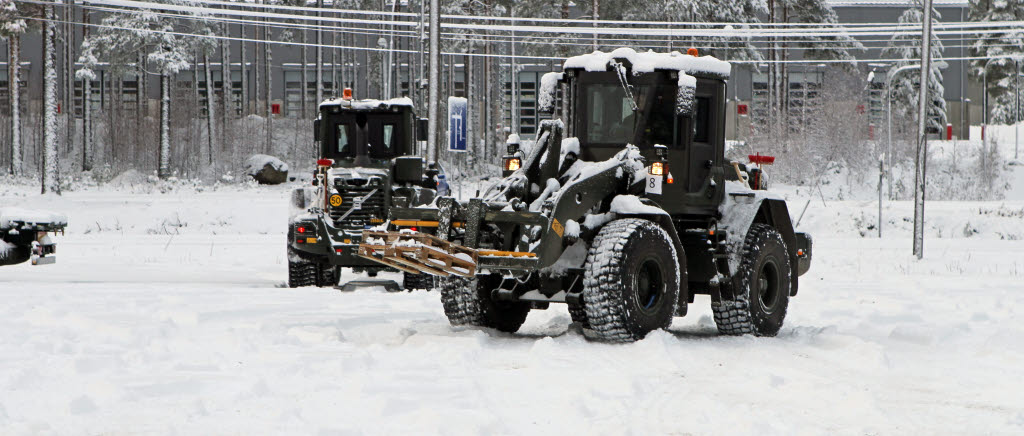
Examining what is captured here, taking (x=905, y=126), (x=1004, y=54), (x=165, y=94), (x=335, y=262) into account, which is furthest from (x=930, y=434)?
(x=1004, y=54)

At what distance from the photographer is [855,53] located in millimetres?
62969

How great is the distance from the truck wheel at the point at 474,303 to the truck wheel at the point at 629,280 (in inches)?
52.1

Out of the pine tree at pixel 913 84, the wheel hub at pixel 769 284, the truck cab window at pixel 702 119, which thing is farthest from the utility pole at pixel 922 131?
the pine tree at pixel 913 84

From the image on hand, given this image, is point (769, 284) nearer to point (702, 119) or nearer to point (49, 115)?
point (702, 119)

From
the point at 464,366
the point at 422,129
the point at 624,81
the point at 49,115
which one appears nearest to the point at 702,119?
the point at 624,81

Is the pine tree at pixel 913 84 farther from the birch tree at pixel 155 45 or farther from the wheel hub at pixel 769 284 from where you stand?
the wheel hub at pixel 769 284

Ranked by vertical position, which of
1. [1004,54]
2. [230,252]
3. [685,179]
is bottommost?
[230,252]

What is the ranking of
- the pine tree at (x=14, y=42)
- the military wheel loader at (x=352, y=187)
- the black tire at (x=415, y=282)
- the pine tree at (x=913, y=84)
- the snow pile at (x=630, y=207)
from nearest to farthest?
the snow pile at (x=630, y=207) → the military wheel loader at (x=352, y=187) → the black tire at (x=415, y=282) → the pine tree at (x=14, y=42) → the pine tree at (x=913, y=84)

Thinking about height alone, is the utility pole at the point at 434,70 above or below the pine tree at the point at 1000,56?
below

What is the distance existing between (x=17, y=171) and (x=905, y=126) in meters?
43.2

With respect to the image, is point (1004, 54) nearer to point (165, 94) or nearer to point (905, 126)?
point (905, 126)

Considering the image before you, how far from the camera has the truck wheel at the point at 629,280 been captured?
31.2 ft

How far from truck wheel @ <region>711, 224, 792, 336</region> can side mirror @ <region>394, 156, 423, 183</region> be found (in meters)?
6.95

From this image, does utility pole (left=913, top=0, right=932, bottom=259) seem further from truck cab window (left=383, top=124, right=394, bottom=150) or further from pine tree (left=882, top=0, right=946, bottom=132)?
pine tree (left=882, top=0, right=946, bottom=132)
